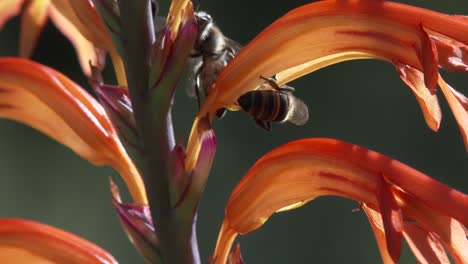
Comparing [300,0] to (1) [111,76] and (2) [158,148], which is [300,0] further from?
(2) [158,148]

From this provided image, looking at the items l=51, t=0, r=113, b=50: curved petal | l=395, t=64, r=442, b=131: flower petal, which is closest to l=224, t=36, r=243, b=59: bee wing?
l=51, t=0, r=113, b=50: curved petal

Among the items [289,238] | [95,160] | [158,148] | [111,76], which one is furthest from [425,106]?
[111,76]

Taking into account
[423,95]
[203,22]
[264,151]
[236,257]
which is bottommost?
[264,151]

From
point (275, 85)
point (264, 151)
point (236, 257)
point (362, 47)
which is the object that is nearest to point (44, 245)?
point (236, 257)

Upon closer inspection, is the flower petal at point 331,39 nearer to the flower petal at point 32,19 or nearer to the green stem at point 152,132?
the green stem at point 152,132

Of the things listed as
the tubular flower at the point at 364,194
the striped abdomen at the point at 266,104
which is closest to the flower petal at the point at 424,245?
the tubular flower at the point at 364,194

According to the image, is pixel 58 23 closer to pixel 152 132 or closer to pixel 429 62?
pixel 152 132

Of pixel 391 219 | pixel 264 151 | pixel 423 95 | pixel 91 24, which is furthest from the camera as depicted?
pixel 264 151
